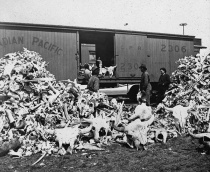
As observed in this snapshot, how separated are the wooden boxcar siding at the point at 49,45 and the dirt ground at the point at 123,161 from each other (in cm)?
560

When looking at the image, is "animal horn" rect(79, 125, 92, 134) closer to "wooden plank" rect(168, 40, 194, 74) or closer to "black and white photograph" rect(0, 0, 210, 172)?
"black and white photograph" rect(0, 0, 210, 172)

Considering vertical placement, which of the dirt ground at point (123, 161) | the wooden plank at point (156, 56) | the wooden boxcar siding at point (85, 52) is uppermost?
the wooden boxcar siding at point (85, 52)

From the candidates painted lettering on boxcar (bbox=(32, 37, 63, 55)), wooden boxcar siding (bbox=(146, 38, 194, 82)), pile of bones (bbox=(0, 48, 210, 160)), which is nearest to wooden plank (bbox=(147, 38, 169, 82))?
wooden boxcar siding (bbox=(146, 38, 194, 82))

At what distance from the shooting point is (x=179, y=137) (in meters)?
4.63

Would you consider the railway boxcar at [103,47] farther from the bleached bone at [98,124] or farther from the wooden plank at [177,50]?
the bleached bone at [98,124]

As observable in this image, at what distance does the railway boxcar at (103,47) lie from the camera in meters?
8.57

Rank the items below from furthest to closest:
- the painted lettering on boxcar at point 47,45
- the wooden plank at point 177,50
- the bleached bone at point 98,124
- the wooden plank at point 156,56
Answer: the wooden plank at point 177,50
the wooden plank at point 156,56
the painted lettering on boxcar at point 47,45
the bleached bone at point 98,124

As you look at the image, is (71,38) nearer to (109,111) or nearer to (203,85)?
(109,111)

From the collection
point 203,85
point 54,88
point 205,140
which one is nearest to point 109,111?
point 54,88

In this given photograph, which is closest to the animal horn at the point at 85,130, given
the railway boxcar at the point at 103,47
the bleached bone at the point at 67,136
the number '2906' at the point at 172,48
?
the bleached bone at the point at 67,136

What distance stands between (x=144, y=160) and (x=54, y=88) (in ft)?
9.38

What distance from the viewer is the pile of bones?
399 cm

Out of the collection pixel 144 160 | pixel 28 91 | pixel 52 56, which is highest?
pixel 52 56

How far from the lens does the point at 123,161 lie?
3465 millimetres
